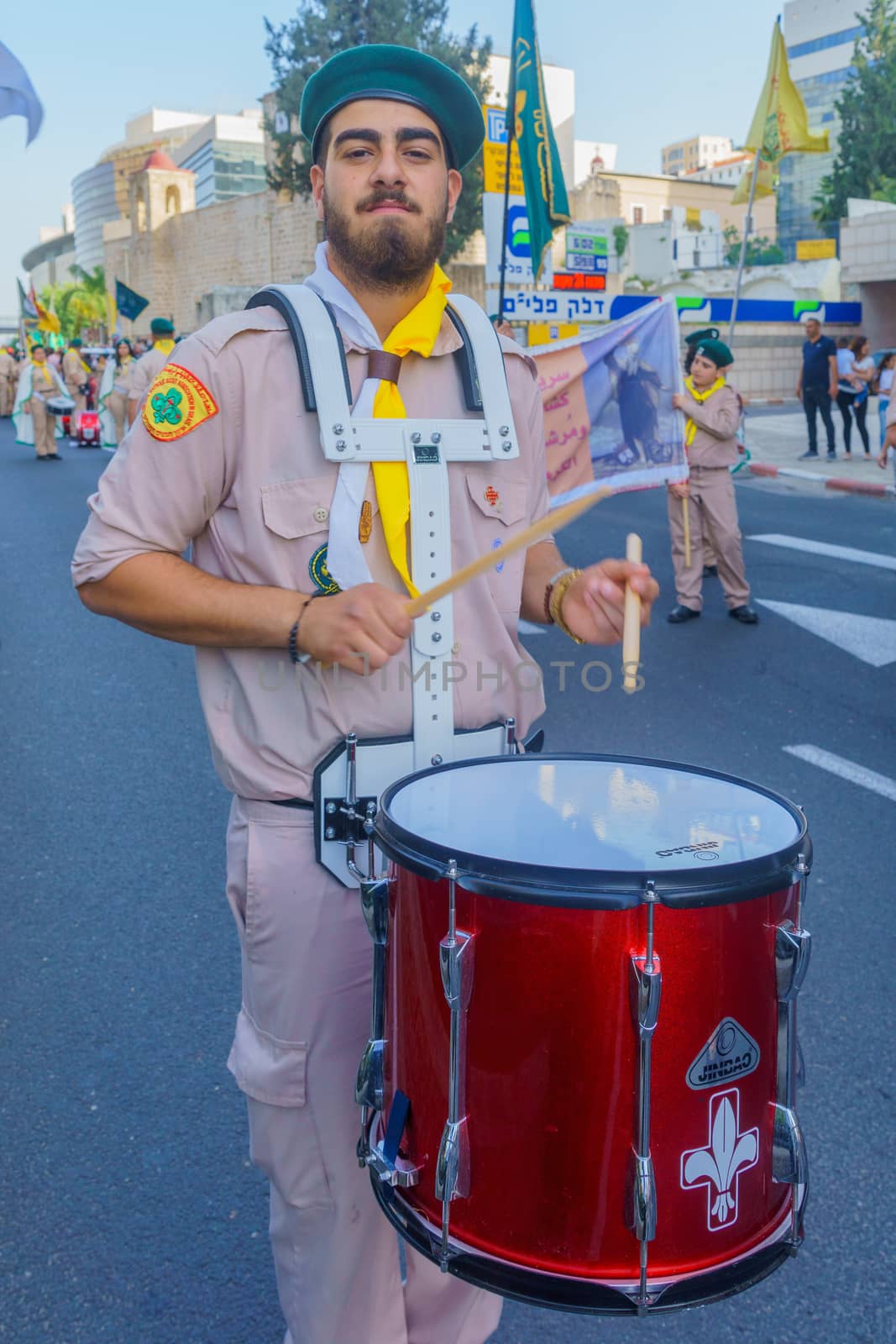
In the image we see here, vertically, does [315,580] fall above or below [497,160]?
below

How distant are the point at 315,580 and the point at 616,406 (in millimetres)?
6199

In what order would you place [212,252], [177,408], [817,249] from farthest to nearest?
[212,252], [817,249], [177,408]

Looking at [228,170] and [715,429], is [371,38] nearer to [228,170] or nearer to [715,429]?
[715,429]

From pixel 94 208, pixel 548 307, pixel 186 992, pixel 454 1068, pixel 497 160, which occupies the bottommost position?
pixel 186 992

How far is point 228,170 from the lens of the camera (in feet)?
368

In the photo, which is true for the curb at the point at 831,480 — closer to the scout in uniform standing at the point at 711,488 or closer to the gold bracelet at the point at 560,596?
the scout in uniform standing at the point at 711,488

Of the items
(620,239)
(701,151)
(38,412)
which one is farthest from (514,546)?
(701,151)

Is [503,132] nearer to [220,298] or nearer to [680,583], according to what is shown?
[680,583]

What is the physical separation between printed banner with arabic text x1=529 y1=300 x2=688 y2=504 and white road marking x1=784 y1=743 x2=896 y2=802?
248 centimetres

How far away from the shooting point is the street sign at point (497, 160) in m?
14.8

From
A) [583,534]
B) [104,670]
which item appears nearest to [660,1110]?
[104,670]

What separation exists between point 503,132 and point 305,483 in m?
16.2

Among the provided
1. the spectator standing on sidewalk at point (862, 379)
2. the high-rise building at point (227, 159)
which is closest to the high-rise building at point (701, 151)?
the high-rise building at point (227, 159)

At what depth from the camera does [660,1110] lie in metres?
1.46
